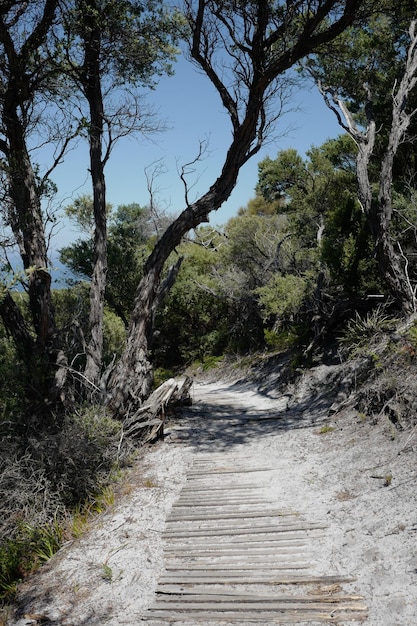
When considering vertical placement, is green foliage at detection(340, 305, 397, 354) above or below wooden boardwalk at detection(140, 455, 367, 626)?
above

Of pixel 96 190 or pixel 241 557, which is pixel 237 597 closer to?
pixel 241 557

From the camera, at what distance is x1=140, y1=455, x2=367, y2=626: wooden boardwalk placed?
12.2ft

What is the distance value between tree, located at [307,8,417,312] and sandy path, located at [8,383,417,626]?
3.41 metres

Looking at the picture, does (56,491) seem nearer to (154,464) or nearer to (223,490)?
(154,464)

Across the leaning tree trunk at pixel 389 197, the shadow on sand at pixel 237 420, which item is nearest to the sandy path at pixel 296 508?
the shadow on sand at pixel 237 420

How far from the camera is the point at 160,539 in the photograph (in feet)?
16.7

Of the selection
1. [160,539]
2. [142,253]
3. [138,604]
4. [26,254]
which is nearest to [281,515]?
[160,539]

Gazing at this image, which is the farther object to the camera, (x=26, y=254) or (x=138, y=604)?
(x=26, y=254)

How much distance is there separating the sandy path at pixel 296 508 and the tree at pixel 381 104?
3406 mm

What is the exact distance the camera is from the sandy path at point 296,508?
157 inches

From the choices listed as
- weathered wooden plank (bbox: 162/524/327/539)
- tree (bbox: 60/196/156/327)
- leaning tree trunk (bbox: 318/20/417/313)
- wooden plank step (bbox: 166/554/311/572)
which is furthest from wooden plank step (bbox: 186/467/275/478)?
tree (bbox: 60/196/156/327)

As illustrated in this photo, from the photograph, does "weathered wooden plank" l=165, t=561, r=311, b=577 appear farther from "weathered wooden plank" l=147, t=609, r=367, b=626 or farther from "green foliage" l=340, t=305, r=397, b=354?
"green foliage" l=340, t=305, r=397, b=354

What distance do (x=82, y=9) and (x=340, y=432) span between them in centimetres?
775

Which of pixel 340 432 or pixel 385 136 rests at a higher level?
pixel 385 136
